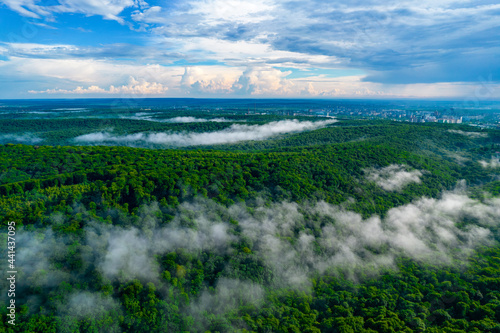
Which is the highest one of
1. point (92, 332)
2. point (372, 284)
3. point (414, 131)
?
point (414, 131)

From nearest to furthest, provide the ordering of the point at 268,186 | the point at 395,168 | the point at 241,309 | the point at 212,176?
the point at 241,309 → the point at 212,176 → the point at 268,186 → the point at 395,168

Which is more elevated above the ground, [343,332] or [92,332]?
[92,332]

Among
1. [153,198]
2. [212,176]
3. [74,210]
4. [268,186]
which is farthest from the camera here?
[268,186]

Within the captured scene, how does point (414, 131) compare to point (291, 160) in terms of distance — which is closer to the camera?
point (291, 160)

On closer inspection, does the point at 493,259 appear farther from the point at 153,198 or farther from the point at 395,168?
the point at 153,198

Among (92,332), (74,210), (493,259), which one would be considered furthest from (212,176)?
(493,259)

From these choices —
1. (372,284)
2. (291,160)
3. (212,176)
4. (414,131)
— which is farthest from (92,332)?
(414,131)
